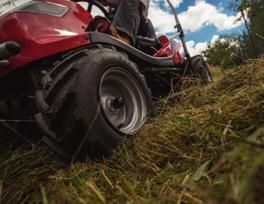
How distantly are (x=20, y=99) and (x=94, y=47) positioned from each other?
588mm

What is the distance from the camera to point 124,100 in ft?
8.29

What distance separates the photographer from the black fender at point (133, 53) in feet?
8.25

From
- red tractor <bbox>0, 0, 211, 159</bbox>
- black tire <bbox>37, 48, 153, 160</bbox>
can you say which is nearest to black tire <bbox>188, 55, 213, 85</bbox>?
red tractor <bbox>0, 0, 211, 159</bbox>

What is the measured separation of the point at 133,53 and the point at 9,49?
3.69ft

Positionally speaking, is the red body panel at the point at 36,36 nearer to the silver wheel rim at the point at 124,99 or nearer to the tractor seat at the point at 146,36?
the silver wheel rim at the point at 124,99

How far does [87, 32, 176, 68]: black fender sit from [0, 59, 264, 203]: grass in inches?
27.4

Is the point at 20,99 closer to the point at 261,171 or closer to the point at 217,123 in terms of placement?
the point at 217,123

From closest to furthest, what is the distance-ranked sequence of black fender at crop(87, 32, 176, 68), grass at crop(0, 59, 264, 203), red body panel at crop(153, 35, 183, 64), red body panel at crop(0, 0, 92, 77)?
grass at crop(0, 59, 264, 203) < red body panel at crop(0, 0, 92, 77) < black fender at crop(87, 32, 176, 68) < red body panel at crop(153, 35, 183, 64)

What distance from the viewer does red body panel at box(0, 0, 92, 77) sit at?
2232mm

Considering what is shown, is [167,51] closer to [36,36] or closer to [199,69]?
[199,69]

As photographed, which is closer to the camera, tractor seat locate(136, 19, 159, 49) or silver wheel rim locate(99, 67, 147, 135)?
silver wheel rim locate(99, 67, 147, 135)

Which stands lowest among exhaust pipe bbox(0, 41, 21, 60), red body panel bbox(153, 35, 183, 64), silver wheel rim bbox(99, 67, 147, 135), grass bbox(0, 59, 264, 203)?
grass bbox(0, 59, 264, 203)

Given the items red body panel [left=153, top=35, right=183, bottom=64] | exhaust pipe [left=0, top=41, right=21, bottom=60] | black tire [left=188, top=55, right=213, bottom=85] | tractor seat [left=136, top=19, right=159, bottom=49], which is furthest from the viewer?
black tire [left=188, top=55, right=213, bottom=85]

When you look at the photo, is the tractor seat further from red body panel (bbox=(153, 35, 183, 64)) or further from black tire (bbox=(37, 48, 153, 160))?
black tire (bbox=(37, 48, 153, 160))
